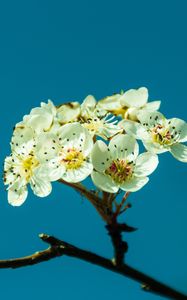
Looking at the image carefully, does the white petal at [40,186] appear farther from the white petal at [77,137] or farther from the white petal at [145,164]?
the white petal at [145,164]

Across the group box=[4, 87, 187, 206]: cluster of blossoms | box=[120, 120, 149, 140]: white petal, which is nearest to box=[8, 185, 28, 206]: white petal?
box=[4, 87, 187, 206]: cluster of blossoms

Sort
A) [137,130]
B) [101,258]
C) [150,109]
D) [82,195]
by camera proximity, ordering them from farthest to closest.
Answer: [150,109] → [137,130] → [82,195] → [101,258]

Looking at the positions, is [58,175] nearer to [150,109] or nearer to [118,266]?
[118,266]

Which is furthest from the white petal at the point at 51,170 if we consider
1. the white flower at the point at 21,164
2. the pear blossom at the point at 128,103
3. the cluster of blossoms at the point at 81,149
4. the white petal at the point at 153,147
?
the pear blossom at the point at 128,103

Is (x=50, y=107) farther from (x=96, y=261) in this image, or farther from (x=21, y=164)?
(x=96, y=261)

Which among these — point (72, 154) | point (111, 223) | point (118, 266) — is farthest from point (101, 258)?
point (72, 154)

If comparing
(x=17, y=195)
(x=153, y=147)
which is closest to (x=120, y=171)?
(x=153, y=147)
